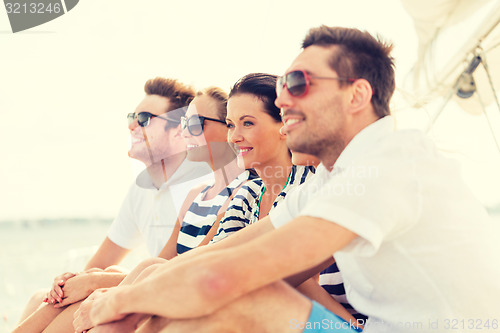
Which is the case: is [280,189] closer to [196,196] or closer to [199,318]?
[196,196]

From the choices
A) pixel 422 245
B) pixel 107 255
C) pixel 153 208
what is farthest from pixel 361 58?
pixel 107 255

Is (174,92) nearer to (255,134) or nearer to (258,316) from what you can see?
(255,134)

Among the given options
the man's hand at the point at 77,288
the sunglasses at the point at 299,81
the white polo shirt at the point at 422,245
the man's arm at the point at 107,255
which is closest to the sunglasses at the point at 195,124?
the man's arm at the point at 107,255

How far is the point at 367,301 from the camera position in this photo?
1.47 metres

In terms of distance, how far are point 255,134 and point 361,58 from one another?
1.04 metres

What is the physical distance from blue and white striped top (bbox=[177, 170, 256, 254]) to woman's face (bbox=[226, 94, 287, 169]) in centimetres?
30

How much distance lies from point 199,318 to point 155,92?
2.85 m

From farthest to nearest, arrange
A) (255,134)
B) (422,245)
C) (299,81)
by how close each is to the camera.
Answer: (255,134) → (299,81) → (422,245)

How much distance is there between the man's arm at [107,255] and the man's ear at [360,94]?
104 inches

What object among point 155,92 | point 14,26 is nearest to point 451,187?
point 155,92

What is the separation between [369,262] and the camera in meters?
1.39

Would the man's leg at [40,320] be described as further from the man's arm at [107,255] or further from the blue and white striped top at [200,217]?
the man's arm at [107,255]

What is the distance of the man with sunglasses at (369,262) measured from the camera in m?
1.18

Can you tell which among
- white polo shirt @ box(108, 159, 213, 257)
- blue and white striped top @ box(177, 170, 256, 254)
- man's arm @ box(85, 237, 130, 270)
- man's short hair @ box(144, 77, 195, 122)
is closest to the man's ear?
blue and white striped top @ box(177, 170, 256, 254)
